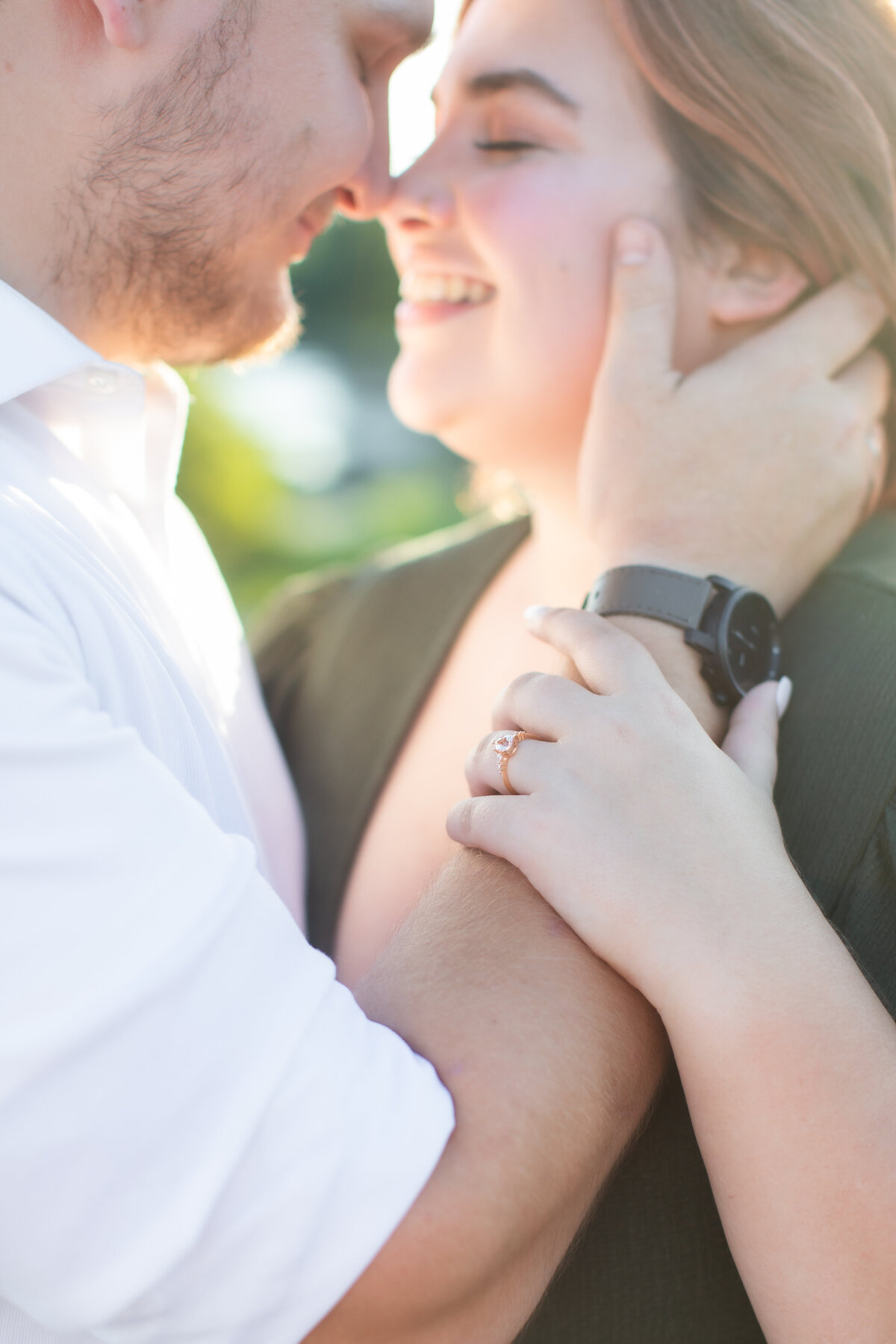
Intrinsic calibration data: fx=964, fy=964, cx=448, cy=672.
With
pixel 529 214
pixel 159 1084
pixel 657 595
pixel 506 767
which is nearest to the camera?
pixel 159 1084

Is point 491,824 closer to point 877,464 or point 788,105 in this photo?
point 877,464

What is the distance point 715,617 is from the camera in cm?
142

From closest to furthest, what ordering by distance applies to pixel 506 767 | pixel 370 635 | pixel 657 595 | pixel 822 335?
pixel 506 767 < pixel 657 595 < pixel 822 335 < pixel 370 635

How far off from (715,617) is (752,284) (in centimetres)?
87

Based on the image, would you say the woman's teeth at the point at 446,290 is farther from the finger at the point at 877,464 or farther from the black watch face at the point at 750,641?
the black watch face at the point at 750,641

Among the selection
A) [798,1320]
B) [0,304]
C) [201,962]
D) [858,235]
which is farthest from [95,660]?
[858,235]

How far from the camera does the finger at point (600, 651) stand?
1.24m

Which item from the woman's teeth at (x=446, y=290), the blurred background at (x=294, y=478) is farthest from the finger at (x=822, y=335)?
the blurred background at (x=294, y=478)

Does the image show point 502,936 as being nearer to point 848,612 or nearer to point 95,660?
point 95,660

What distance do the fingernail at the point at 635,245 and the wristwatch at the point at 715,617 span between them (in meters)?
0.67

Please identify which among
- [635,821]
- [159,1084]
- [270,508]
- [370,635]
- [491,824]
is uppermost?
[635,821]

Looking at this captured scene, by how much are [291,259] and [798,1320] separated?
1848 mm

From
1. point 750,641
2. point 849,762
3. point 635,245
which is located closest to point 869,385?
point 635,245

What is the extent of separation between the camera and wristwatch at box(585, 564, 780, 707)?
1.41 meters
